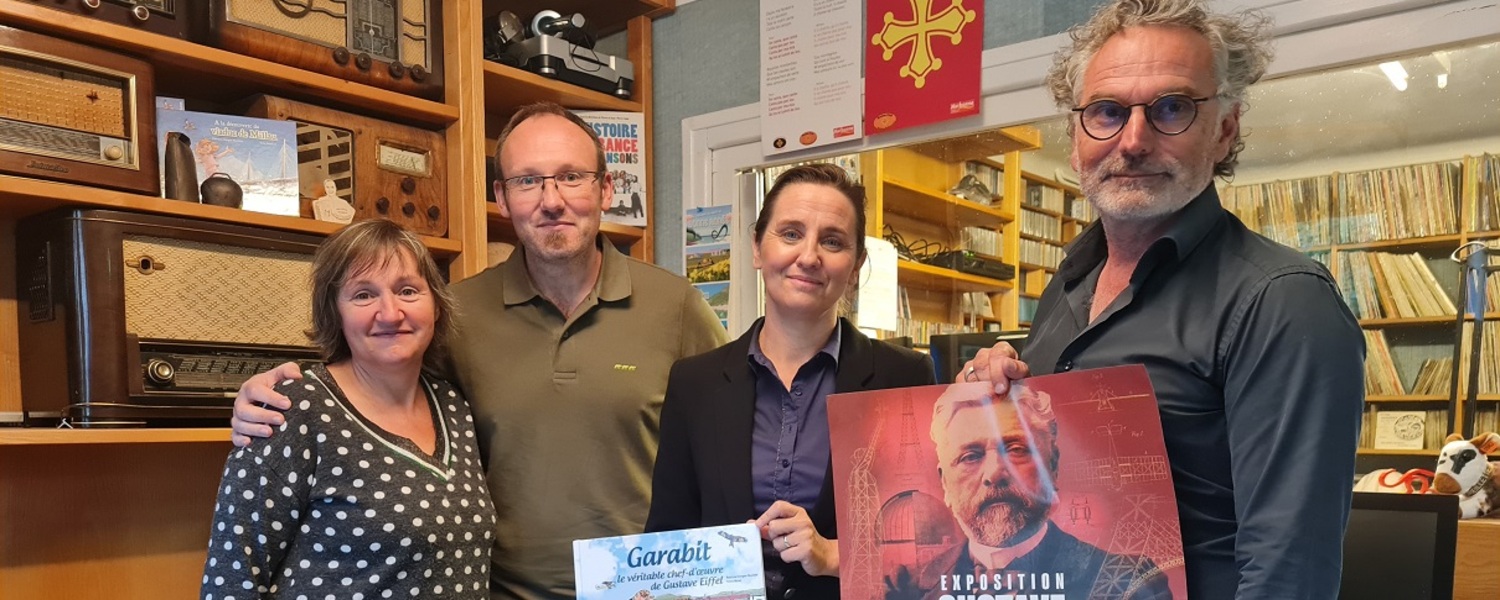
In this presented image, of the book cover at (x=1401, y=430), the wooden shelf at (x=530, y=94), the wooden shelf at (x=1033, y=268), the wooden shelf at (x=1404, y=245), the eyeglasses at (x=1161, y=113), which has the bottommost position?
the book cover at (x=1401, y=430)

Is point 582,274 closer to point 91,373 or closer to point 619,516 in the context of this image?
point 619,516

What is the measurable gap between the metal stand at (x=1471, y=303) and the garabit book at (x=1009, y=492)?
171cm

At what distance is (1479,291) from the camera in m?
2.19

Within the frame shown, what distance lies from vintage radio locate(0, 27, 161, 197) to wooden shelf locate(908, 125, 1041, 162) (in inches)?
70.2

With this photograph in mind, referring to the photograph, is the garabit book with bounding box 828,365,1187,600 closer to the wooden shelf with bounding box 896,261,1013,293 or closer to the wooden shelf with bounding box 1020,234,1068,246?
the wooden shelf with bounding box 896,261,1013,293

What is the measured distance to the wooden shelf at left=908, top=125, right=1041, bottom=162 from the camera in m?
2.56

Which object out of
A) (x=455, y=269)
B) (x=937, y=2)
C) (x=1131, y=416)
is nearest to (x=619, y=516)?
(x=1131, y=416)

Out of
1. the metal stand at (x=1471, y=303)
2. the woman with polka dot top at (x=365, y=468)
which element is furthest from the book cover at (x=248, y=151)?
the metal stand at (x=1471, y=303)

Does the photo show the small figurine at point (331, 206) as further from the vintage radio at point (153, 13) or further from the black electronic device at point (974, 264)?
the black electronic device at point (974, 264)

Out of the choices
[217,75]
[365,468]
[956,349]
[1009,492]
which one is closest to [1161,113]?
[1009,492]

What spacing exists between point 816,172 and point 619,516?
0.64 m

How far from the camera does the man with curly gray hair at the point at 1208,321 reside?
0.86 m

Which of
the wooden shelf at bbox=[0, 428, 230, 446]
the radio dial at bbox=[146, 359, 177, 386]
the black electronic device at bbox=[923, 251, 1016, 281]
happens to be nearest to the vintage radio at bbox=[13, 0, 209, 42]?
the radio dial at bbox=[146, 359, 177, 386]

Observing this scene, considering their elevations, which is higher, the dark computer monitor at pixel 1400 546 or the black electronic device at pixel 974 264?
the black electronic device at pixel 974 264
